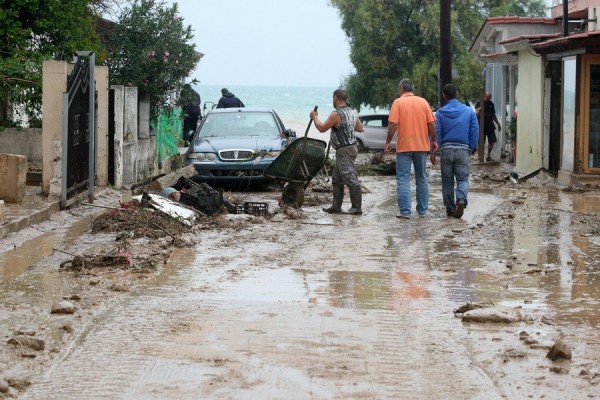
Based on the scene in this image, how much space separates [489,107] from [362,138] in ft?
27.0

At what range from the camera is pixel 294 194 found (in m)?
16.5

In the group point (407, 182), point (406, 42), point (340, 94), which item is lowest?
point (407, 182)

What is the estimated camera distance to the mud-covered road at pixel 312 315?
6.53m

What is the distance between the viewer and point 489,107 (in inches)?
1192

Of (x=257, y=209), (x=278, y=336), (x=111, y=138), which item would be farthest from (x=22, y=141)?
(x=278, y=336)

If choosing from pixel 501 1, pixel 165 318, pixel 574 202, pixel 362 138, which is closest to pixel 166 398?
pixel 165 318

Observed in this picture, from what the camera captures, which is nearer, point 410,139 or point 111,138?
point 410,139

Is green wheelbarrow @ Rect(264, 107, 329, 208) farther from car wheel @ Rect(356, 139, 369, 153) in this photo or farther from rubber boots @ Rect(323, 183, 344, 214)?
car wheel @ Rect(356, 139, 369, 153)

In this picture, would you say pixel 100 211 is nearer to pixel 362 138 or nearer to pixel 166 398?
pixel 166 398

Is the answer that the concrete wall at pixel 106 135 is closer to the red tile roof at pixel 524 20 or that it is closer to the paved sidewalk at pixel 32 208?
the paved sidewalk at pixel 32 208

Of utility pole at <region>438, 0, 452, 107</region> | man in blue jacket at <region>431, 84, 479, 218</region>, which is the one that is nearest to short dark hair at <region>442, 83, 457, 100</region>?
man in blue jacket at <region>431, 84, 479, 218</region>

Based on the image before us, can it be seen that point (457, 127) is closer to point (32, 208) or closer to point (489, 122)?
point (32, 208)

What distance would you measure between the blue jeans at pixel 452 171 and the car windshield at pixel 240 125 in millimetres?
5921

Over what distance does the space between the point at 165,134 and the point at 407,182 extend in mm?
10944
